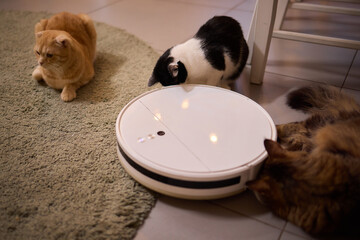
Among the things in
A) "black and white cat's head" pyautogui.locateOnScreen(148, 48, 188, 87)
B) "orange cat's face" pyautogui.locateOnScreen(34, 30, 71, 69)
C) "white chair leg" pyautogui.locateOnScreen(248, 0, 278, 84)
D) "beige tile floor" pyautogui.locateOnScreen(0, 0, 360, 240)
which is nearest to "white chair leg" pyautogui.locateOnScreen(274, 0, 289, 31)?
"beige tile floor" pyautogui.locateOnScreen(0, 0, 360, 240)

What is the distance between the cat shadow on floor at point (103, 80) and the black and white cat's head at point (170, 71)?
319mm

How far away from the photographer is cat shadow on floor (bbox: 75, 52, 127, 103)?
146 cm

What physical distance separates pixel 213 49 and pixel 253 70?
1.06 feet

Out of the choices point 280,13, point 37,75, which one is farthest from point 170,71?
point 280,13

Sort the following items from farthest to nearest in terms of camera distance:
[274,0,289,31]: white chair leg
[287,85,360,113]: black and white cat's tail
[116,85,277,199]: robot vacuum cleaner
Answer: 1. [274,0,289,31]: white chair leg
2. [287,85,360,113]: black and white cat's tail
3. [116,85,277,199]: robot vacuum cleaner

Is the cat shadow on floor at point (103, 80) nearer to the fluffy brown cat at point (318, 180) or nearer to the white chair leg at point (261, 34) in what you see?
the white chair leg at point (261, 34)

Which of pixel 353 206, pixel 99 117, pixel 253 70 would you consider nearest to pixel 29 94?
pixel 99 117

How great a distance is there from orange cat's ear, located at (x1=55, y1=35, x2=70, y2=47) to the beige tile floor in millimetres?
696

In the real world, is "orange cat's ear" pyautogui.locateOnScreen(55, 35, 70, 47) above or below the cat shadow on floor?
above

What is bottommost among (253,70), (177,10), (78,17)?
(177,10)

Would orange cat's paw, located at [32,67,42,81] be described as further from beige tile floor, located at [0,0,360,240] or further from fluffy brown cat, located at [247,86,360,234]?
fluffy brown cat, located at [247,86,360,234]

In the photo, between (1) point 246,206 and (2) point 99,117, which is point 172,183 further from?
(2) point 99,117

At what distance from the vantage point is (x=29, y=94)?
1.47 m

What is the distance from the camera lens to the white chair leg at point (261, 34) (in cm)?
135
